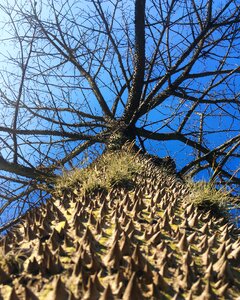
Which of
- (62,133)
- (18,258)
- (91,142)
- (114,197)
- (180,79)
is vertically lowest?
(18,258)

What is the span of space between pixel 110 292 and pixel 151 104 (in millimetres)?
4824

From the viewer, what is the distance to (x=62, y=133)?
5.26 meters

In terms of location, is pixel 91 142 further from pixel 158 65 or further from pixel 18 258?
pixel 18 258

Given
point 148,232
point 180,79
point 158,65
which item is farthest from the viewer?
point 158,65

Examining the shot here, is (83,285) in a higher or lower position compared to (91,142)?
lower

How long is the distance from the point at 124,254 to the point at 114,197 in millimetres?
1104

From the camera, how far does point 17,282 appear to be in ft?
5.34

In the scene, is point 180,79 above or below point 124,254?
above

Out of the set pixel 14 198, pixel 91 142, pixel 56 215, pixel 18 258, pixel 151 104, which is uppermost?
pixel 151 104

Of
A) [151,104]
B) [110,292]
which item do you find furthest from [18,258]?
[151,104]

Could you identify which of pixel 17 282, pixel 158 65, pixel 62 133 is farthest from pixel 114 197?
pixel 158 65

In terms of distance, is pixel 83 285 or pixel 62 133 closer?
pixel 83 285

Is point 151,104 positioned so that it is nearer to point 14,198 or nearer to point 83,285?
point 14,198

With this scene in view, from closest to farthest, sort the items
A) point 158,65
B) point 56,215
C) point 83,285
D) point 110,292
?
point 110,292, point 83,285, point 56,215, point 158,65
